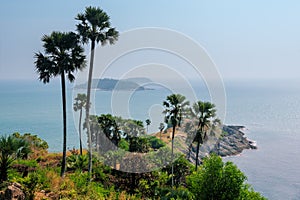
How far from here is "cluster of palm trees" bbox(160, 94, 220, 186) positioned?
966 inches

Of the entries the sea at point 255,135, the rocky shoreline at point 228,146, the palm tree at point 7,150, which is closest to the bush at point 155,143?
the sea at point 255,135

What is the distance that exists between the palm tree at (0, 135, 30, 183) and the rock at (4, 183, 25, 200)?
6.81ft

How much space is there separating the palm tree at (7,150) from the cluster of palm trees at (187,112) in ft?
44.8

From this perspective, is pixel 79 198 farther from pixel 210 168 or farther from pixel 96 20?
pixel 96 20

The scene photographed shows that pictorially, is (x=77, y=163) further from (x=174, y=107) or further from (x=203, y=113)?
(x=203, y=113)

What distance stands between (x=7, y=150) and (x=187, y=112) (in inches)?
654

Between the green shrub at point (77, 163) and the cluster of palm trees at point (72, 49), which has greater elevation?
the cluster of palm trees at point (72, 49)

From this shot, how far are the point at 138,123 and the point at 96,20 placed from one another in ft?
48.6

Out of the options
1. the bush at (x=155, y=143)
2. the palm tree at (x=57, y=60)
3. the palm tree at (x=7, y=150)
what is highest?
the palm tree at (x=57, y=60)

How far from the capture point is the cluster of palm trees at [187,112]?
24531mm

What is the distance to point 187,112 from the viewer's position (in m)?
25.9

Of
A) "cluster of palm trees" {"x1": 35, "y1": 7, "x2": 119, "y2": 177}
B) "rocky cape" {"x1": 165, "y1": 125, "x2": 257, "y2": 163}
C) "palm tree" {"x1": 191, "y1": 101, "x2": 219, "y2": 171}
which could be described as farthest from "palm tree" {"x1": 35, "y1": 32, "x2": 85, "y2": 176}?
"rocky cape" {"x1": 165, "y1": 125, "x2": 257, "y2": 163}

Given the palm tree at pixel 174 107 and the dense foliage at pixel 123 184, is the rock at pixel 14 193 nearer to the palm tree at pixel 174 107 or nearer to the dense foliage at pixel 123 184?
the dense foliage at pixel 123 184

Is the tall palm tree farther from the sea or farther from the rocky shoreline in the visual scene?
the rocky shoreline
